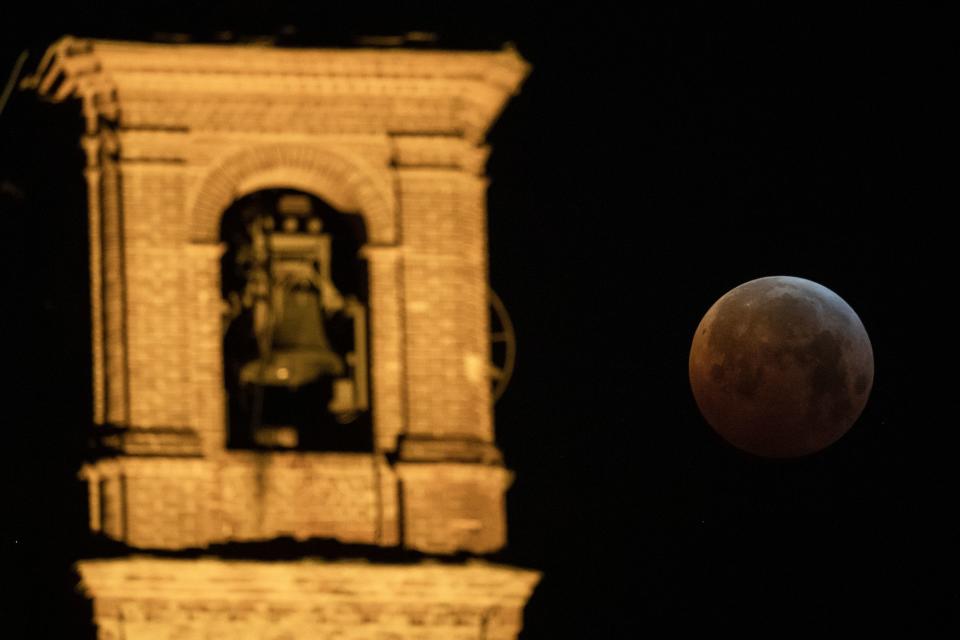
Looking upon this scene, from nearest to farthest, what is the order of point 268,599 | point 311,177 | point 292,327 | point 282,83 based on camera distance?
point 268,599 → point 292,327 → point 282,83 → point 311,177

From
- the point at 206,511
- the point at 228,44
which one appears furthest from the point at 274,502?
the point at 228,44

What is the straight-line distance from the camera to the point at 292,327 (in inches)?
1993

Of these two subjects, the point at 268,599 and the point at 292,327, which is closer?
the point at 268,599

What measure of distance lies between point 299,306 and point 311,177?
1.11 m

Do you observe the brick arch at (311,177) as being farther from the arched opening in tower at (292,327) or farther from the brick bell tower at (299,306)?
the arched opening in tower at (292,327)

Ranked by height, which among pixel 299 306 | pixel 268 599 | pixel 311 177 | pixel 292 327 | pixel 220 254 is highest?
pixel 311 177

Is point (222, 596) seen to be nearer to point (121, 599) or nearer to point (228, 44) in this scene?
point (121, 599)

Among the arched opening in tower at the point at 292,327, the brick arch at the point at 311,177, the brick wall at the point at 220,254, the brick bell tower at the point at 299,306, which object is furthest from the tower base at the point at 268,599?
the brick arch at the point at 311,177

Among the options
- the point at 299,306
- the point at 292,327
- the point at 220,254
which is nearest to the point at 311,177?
the point at 220,254

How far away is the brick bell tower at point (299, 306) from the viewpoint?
50125 millimetres

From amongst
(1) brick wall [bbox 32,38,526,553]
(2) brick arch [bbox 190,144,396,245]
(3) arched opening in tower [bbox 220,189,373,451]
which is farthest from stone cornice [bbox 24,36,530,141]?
(3) arched opening in tower [bbox 220,189,373,451]

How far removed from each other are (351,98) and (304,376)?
2.27m

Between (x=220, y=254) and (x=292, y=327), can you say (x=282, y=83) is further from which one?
(x=292, y=327)

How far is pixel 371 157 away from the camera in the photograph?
51.1 m
